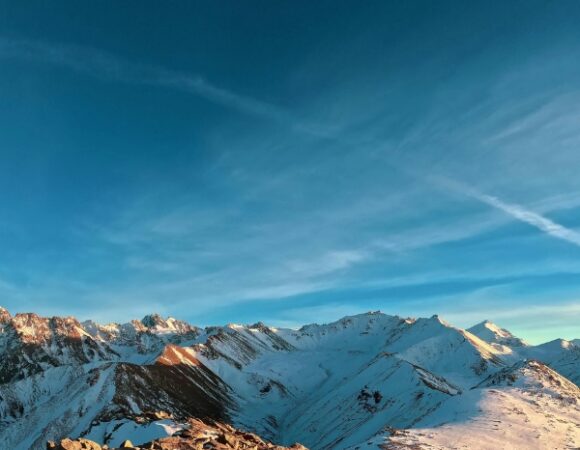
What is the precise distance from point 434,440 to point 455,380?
138 metres

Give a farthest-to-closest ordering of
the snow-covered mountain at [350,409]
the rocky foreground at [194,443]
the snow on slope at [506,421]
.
Result: the snow-covered mountain at [350,409] < the snow on slope at [506,421] < the rocky foreground at [194,443]

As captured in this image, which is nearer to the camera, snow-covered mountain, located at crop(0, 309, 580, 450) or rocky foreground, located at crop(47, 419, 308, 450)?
rocky foreground, located at crop(47, 419, 308, 450)

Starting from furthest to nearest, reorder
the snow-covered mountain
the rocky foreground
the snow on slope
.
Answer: the snow-covered mountain < the snow on slope < the rocky foreground

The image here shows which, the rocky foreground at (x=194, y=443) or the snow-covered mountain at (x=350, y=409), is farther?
the snow-covered mountain at (x=350, y=409)

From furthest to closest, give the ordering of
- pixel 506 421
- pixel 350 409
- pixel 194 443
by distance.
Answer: pixel 350 409, pixel 506 421, pixel 194 443

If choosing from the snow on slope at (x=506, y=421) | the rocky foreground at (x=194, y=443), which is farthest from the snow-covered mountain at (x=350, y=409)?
the rocky foreground at (x=194, y=443)

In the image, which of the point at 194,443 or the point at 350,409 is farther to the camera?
the point at 350,409

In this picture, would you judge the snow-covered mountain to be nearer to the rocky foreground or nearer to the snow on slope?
the snow on slope

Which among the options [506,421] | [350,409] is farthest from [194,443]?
[350,409]

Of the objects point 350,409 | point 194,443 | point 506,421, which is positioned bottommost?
point 506,421

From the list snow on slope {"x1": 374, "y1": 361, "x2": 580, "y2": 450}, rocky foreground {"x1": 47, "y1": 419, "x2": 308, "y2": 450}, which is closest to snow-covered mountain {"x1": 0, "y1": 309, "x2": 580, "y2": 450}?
snow on slope {"x1": 374, "y1": 361, "x2": 580, "y2": 450}

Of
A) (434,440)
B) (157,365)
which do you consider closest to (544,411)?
(434,440)

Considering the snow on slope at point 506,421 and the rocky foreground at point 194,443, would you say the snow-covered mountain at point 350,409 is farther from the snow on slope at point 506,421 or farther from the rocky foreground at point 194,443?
the rocky foreground at point 194,443

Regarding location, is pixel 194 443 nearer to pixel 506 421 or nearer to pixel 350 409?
pixel 506 421
